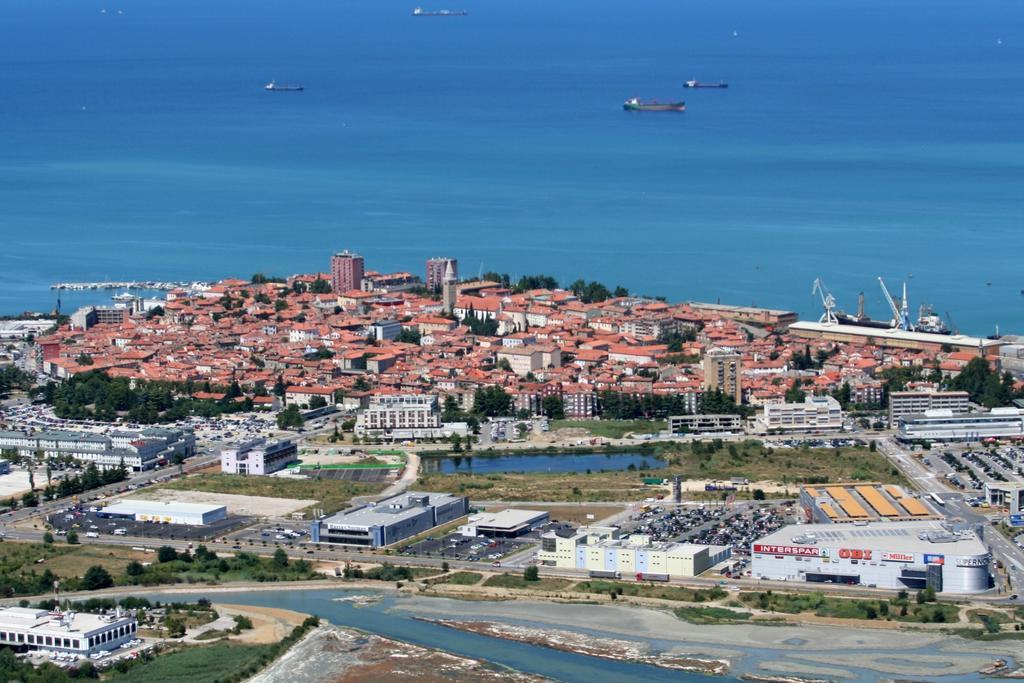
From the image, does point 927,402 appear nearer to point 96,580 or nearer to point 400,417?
point 400,417

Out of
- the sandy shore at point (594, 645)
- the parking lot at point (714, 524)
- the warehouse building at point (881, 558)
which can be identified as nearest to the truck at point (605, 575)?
the parking lot at point (714, 524)

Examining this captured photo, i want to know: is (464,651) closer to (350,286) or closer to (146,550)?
(146,550)

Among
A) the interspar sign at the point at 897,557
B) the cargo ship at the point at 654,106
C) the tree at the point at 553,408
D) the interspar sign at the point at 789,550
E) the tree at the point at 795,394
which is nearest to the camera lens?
the interspar sign at the point at 897,557

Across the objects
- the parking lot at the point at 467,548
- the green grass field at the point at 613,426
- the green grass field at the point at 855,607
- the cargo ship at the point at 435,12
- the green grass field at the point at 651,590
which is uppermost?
the cargo ship at the point at 435,12

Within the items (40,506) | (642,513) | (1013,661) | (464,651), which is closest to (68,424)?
(40,506)

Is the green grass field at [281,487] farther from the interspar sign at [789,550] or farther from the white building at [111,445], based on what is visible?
the interspar sign at [789,550]

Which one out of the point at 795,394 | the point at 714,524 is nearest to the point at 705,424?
the point at 795,394

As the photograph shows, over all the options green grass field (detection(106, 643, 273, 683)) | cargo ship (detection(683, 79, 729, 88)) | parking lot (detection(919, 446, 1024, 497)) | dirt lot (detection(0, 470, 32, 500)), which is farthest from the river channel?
cargo ship (detection(683, 79, 729, 88))
